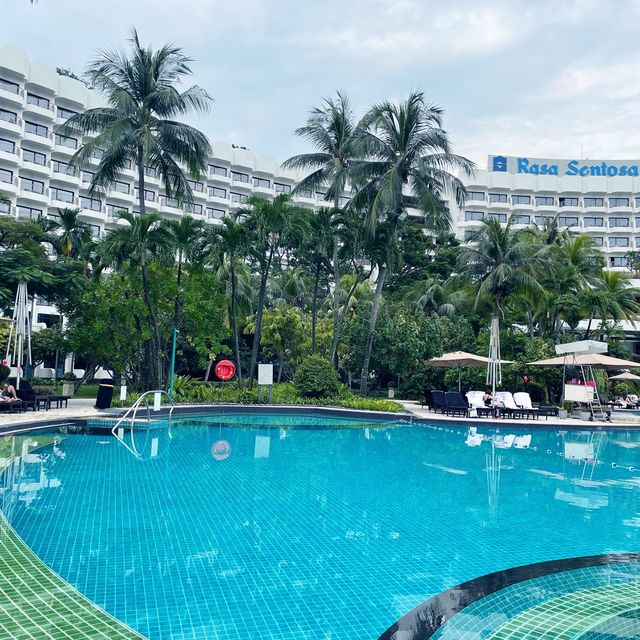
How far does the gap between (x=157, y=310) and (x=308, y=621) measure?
19.7 metres

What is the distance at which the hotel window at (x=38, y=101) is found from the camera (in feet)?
157

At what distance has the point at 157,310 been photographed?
2298 centimetres

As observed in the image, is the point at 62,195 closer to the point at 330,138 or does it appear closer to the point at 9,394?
the point at 330,138

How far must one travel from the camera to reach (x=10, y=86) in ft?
150

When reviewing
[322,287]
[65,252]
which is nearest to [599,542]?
[65,252]

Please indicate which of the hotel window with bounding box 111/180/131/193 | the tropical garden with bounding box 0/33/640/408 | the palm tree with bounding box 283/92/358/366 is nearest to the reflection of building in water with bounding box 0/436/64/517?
the tropical garden with bounding box 0/33/640/408

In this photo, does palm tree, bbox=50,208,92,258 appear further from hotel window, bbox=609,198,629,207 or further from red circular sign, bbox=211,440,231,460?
hotel window, bbox=609,198,629,207

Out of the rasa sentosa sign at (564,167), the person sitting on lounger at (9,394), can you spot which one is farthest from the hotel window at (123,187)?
the rasa sentosa sign at (564,167)

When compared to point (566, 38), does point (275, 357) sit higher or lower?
lower

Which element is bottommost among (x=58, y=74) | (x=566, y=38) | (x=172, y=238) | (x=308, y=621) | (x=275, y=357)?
(x=308, y=621)

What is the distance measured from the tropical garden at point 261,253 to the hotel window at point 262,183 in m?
36.3

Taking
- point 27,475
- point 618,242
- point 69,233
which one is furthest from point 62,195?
point 618,242

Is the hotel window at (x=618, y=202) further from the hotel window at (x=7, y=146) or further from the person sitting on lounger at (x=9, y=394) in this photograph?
the person sitting on lounger at (x=9, y=394)

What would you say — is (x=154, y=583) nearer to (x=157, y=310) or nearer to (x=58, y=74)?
(x=157, y=310)
